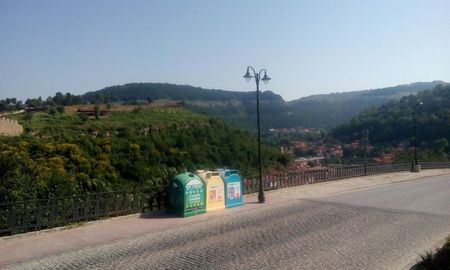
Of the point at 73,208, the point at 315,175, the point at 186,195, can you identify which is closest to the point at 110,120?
the point at 315,175

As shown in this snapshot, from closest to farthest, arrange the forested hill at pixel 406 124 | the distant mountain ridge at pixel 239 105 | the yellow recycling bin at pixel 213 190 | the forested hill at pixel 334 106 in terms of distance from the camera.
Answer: the yellow recycling bin at pixel 213 190
the forested hill at pixel 406 124
the distant mountain ridge at pixel 239 105
the forested hill at pixel 334 106

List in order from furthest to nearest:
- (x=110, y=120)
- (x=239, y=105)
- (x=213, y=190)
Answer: (x=239, y=105)
(x=110, y=120)
(x=213, y=190)

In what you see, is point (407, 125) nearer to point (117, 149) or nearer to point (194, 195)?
point (117, 149)

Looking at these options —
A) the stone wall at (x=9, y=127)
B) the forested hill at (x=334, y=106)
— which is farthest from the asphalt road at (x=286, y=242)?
the forested hill at (x=334, y=106)

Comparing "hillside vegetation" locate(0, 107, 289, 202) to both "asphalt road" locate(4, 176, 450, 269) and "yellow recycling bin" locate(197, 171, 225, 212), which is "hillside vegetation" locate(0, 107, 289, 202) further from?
"asphalt road" locate(4, 176, 450, 269)

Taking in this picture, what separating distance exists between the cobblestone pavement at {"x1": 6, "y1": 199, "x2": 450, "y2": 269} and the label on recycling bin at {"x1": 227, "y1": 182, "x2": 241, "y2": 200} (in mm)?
1327

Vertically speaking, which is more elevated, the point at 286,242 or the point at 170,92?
the point at 170,92

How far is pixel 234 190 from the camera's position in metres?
17.5

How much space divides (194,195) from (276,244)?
4.86 metres

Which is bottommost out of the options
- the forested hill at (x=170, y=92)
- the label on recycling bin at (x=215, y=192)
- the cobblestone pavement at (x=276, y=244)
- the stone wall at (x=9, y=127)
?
the cobblestone pavement at (x=276, y=244)

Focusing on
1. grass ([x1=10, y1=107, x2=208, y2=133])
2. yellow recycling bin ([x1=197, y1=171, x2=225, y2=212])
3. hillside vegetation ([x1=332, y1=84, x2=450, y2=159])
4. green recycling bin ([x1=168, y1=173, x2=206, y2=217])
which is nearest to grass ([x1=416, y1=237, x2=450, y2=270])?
green recycling bin ([x1=168, y1=173, x2=206, y2=217])

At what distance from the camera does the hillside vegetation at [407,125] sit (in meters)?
64.4

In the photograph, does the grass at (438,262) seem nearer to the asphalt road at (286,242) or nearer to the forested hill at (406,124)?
the asphalt road at (286,242)

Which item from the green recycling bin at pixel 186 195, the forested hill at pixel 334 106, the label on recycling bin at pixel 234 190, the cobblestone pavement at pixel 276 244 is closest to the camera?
the cobblestone pavement at pixel 276 244
